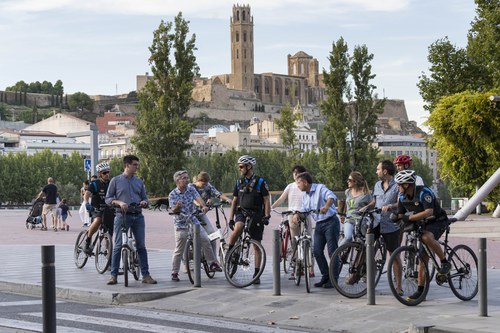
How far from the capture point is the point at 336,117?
222 ft

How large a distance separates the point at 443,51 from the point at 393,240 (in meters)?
38.6

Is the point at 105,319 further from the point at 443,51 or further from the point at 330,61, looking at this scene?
the point at 330,61

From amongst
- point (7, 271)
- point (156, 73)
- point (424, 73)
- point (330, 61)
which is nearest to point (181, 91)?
point (156, 73)

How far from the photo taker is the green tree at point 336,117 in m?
66.5

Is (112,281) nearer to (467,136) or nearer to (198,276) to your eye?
(198,276)

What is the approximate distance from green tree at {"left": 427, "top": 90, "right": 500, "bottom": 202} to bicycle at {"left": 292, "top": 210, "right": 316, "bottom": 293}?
30.1m

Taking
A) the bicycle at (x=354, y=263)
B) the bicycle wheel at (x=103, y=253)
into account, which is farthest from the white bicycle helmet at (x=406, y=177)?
the bicycle wheel at (x=103, y=253)

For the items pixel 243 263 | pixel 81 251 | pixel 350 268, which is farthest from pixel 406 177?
pixel 81 251

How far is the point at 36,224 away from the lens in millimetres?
36719

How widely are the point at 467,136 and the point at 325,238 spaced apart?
3201 centimetres

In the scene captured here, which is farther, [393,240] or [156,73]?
[156,73]

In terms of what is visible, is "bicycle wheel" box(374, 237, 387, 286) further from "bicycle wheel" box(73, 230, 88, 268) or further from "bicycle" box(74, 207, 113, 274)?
"bicycle wheel" box(73, 230, 88, 268)

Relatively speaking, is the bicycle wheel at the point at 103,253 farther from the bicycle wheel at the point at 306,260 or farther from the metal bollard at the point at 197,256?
the bicycle wheel at the point at 306,260

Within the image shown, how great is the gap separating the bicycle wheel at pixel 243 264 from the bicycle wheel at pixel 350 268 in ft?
4.82
